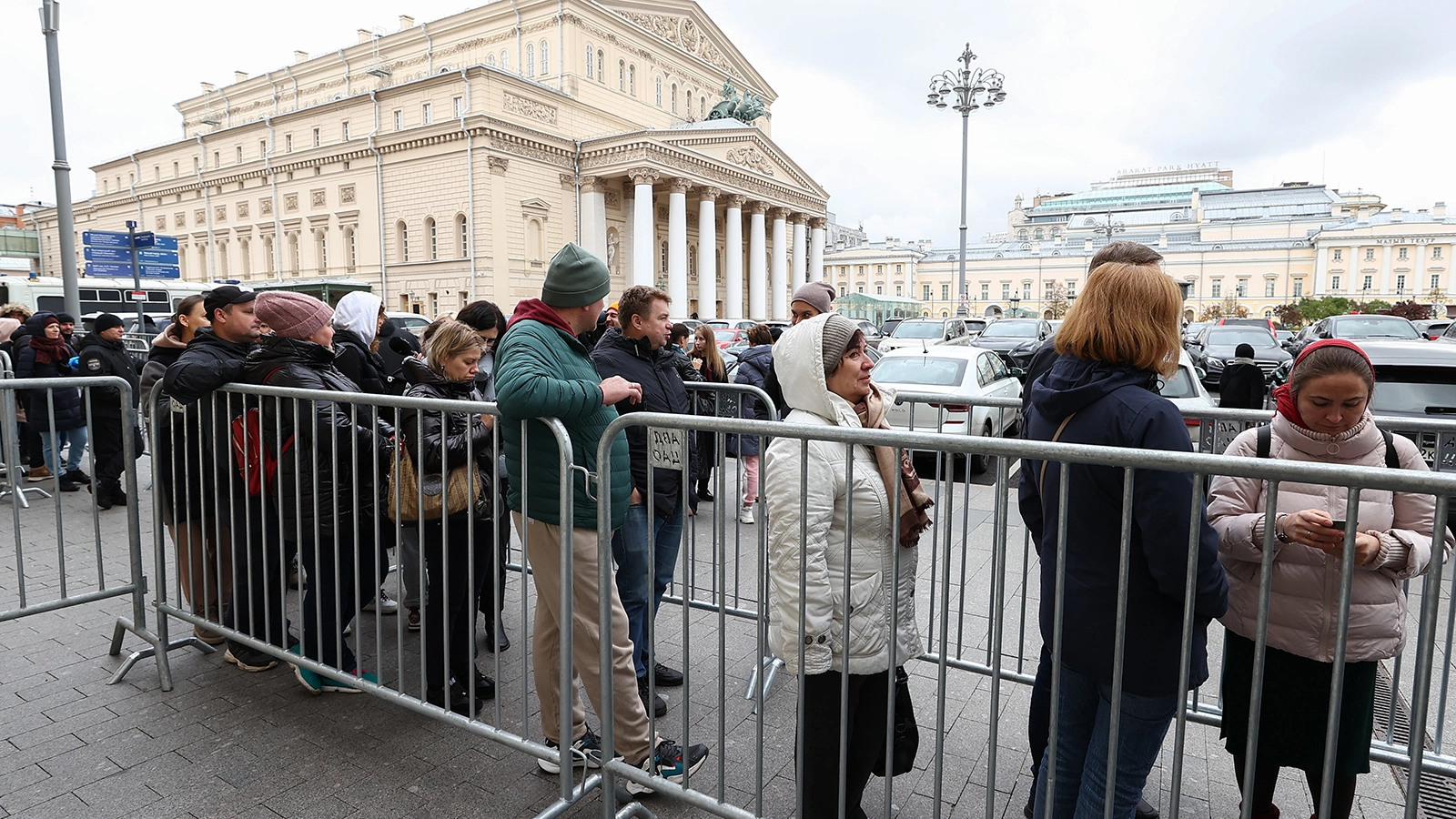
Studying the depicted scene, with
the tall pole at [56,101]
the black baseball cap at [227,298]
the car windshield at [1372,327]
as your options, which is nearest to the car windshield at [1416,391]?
the black baseball cap at [227,298]

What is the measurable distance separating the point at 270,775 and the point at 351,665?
0.66 meters

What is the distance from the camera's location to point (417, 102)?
162 feet

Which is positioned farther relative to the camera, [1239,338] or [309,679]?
[1239,338]

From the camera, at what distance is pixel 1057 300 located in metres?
80.1

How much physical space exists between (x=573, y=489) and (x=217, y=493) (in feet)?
7.30

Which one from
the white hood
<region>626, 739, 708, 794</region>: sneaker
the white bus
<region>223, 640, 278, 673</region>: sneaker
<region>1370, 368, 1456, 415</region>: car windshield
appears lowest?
<region>223, 640, 278, 673</region>: sneaker

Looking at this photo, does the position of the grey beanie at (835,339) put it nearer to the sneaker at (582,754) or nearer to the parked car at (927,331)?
the sneaker at (582,754)

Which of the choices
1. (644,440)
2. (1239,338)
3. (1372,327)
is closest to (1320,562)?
(644,440)

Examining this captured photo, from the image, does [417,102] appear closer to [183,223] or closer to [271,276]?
[271,276]

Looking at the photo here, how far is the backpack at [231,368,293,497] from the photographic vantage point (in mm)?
3877

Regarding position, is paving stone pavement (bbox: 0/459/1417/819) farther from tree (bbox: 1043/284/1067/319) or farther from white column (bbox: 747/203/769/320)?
tree (bbox: 1043/284/1067/319)

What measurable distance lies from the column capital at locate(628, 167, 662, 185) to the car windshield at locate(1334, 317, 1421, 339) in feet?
117

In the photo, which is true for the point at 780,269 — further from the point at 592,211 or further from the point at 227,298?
the point at 227,298

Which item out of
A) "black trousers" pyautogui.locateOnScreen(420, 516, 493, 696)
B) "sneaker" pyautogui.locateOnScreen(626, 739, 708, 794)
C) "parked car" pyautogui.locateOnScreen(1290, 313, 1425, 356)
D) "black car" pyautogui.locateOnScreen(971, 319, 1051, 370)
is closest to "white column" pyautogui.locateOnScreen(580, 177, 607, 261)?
"black car" pyautogui.locateOnScreen(971, 319, 1051, 370)
